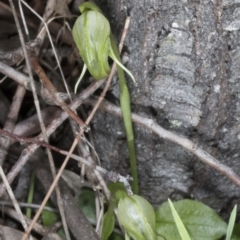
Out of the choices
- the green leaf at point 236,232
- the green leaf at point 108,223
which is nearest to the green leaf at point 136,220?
the green leaf at point 108,223

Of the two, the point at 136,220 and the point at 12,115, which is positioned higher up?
the point at 12,115

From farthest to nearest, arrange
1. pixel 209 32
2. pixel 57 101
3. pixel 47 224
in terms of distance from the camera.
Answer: pixel 47 224, pixel 57 101, pixel 209 32

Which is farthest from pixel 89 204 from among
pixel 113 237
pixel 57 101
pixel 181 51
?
pixel 181 51

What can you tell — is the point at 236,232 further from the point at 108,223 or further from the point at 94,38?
the point at 94,38

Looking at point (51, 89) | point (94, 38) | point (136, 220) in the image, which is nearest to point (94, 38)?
point (94, 38)

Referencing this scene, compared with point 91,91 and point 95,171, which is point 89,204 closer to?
point 95,171

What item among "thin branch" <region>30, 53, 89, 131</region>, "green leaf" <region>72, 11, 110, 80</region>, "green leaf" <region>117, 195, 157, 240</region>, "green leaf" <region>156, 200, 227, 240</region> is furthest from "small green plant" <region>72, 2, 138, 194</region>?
"green leaf" <region>156, 200, 227, 240</region>

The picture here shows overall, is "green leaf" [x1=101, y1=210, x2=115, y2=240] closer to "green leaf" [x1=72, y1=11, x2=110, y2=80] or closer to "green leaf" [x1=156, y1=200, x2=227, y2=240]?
"green leaf" [x1=156, y1=200, x2=227, y2=240]
